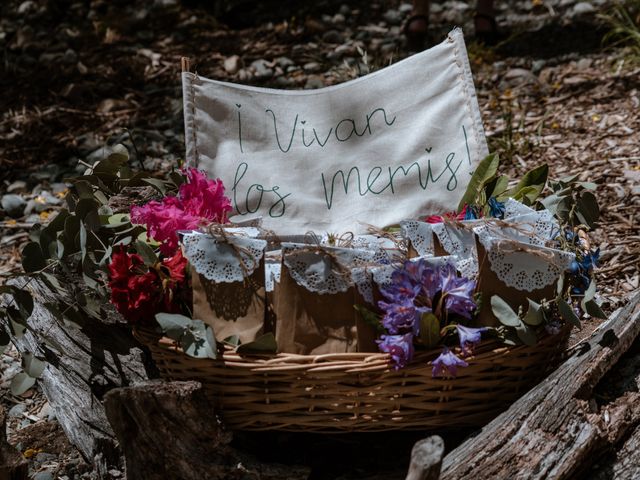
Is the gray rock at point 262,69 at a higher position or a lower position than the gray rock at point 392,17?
lower

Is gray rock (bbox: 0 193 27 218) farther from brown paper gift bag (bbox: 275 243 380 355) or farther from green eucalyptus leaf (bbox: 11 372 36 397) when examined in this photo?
brown paper gift bag (bbox: 275 243 380 355)

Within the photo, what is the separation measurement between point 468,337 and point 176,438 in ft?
1.92

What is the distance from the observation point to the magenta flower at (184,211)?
1.76 m

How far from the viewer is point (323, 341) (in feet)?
5.40

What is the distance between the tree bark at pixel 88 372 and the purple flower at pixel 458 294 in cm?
82

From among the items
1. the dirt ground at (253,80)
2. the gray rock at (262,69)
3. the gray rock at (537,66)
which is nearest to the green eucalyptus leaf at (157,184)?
the dirt ground at (253,80)

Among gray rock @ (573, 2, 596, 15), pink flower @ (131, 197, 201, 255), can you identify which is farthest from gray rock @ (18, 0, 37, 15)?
pink flower @ (131, 197, 201, 255)

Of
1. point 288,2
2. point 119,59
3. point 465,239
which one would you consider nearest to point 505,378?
point 465,239

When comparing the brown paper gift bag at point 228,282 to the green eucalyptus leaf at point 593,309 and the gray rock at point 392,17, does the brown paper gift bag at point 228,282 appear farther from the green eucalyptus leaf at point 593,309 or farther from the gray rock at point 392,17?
the gray rock at point 392,17

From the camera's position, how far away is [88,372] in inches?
82.3

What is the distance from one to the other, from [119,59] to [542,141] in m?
2.34

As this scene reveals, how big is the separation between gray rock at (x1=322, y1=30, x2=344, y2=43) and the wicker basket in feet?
10.7

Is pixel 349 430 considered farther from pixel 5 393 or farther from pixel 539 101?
pixel 539 101

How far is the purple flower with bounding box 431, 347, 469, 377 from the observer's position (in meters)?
1.53
